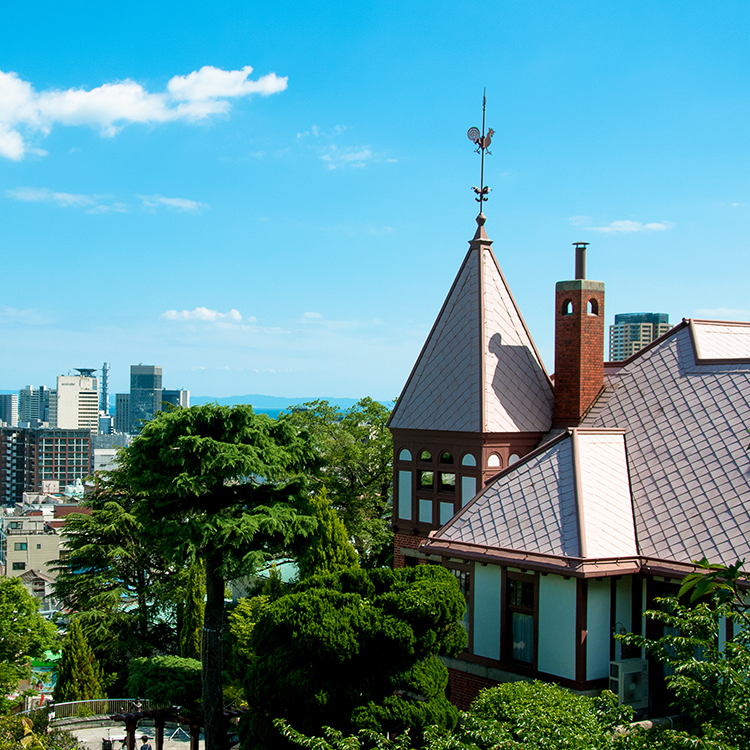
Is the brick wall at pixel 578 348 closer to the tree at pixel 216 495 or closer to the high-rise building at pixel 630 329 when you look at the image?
the tree at pixel 216 495

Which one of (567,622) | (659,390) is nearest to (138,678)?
(567,622)

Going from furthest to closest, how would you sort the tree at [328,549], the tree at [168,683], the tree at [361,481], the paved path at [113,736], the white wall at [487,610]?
the tree at [361,481] < the paved path at [113,736] < the tree at [168,683] < the tree at [328,549] < the white wall at [487,610]

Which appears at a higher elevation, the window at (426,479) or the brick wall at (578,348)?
the brick wall at (578,348)

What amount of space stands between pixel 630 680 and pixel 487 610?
367 centimetres

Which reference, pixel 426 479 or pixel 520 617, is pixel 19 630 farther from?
pixel 520 617

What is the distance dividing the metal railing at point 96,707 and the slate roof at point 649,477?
1798 cm

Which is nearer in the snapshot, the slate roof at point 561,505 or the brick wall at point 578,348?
the slate roof at point 561,505

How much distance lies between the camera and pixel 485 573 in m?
19.5

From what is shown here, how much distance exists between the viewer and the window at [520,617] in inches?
728

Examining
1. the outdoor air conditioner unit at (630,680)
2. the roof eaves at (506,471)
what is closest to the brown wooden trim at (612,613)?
the outdoor air conditioner unit at (630,680)

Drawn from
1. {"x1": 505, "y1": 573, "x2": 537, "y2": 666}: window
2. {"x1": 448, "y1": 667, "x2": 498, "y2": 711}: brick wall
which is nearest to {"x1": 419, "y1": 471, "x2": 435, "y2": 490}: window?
{"x1": 505, "y1": 573, "x2": 537, "y2": 666}: window

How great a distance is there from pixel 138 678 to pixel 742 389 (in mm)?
24077

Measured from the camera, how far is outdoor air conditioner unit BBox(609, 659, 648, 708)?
56.0ft

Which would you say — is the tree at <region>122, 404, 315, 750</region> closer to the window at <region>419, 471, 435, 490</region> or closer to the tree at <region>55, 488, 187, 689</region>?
the window at <region>419, 471, 435, 490</region>
